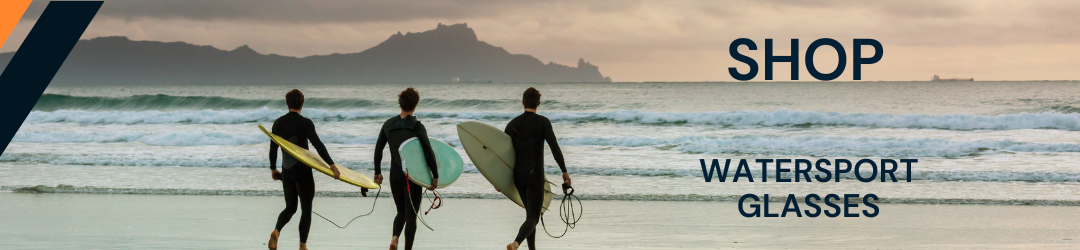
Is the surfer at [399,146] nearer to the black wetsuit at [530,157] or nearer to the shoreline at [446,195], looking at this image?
the black wetsuit at [530,157]

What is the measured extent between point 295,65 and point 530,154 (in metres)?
58.6

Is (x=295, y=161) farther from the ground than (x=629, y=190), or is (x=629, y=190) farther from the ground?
(x=295, y=161)

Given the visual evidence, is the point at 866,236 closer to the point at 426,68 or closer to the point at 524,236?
the point at 524,236

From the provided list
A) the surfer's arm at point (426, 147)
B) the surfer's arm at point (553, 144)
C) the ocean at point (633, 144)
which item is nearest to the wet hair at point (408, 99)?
the surfer's arm at point (426, 147)

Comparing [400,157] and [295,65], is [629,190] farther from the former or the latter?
[295,65]

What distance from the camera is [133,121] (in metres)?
23.4

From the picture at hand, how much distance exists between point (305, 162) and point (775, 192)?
6048 millimetres

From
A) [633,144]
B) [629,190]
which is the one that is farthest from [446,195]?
[633,144]

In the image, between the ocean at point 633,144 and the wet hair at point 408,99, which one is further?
the ocean at point 633,144

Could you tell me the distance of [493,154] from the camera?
15.7ft

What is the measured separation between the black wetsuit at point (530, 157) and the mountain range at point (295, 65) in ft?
164

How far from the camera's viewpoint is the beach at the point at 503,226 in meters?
5.81

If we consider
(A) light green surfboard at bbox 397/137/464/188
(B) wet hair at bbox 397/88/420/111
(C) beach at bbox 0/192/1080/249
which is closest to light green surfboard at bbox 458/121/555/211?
(A) light green surfboard at bbox 397/137/464/188

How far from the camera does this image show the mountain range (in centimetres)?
5753
